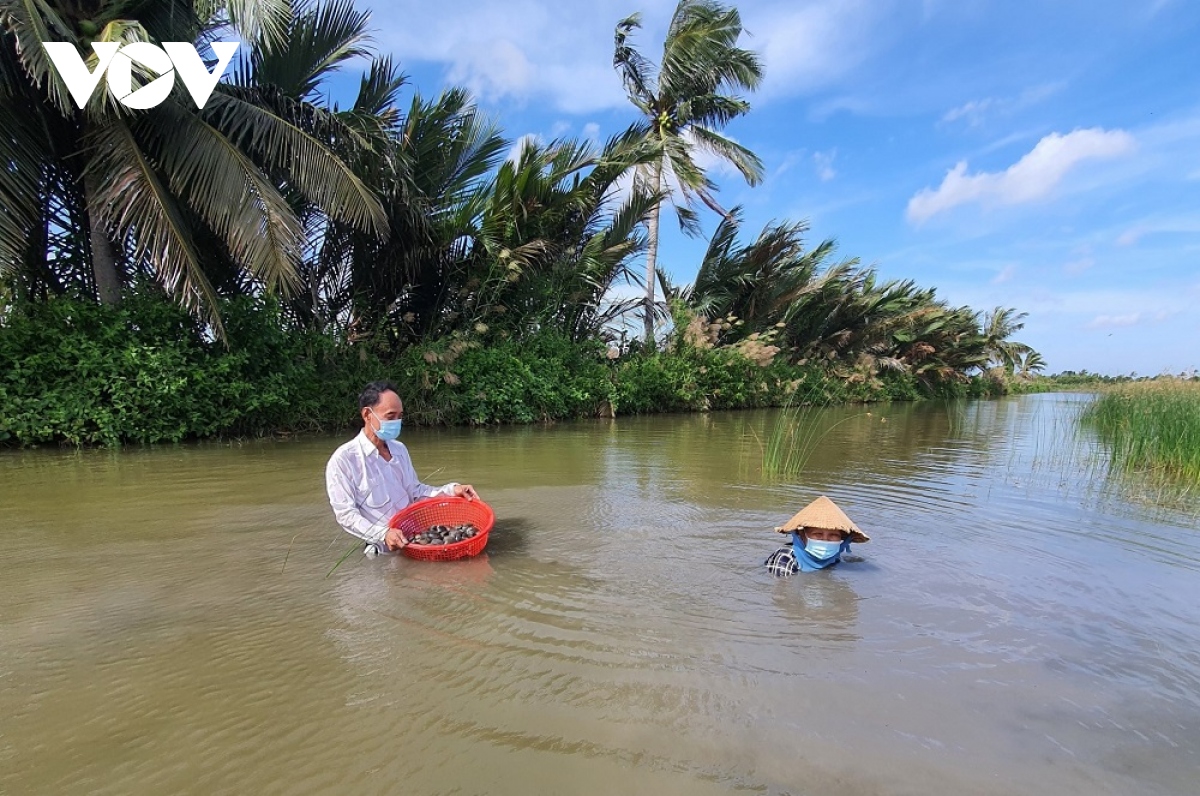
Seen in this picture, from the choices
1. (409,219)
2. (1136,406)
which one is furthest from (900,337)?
(409,219)

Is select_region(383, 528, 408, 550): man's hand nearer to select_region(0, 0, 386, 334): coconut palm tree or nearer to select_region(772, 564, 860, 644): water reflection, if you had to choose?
select_region(772, 564, 860, 644): water reflection

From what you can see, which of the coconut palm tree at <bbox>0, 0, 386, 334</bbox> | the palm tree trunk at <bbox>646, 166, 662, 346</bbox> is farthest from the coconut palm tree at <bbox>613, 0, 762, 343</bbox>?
the coconut palm tree at <bbox>0, 0, 386, 334</bbox>

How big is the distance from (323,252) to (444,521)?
9.05 m

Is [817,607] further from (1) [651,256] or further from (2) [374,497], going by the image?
(1) [651,256]

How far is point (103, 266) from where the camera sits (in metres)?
8.34

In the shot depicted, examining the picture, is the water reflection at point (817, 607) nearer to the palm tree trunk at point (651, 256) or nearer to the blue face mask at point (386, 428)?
the blue face mask at point (386, 428)

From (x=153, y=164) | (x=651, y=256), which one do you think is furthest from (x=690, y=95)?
(x=153, y=164)

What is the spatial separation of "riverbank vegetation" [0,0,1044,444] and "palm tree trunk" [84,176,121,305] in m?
0.03

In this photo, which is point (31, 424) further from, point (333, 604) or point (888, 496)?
point (888, 496)

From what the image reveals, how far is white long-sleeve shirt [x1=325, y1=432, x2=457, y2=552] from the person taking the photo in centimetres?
367

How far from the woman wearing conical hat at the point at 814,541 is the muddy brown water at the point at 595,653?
122 mm

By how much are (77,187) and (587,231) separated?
885 cm

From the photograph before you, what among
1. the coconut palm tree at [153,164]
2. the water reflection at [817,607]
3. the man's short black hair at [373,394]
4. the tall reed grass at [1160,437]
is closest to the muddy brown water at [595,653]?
the water reflection at [817,607]

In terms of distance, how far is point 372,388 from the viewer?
12.9 feet
